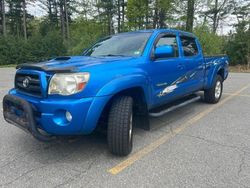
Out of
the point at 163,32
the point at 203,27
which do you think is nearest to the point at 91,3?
the point at 203,27

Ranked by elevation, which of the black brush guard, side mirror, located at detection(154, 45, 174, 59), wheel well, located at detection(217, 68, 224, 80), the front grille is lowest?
the black brush guard

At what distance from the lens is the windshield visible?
4516 millimetres

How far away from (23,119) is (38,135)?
386 mm

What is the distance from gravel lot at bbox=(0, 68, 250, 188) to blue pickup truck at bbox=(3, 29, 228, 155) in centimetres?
33

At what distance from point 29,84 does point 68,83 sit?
2.21ft

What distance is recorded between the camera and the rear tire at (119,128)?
359 centimetres

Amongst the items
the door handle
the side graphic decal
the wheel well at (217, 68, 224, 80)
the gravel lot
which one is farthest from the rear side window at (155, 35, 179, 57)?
the wheel well at (217, 68, 224, 80)

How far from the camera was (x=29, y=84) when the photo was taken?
3.61 m

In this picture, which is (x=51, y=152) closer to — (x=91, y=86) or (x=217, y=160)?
(x=91, y=86)

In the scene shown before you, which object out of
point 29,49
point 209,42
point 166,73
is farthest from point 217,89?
point 29,49

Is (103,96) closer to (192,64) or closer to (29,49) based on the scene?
(192,64)

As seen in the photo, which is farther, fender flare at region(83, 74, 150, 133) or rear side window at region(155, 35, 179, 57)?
rear side window at region(155, 35, 179, 57)

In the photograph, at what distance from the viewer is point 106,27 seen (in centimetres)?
4216

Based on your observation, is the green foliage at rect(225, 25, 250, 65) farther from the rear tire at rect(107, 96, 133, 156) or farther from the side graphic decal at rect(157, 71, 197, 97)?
the rear tire at rect(107, 96, 133, 156)
